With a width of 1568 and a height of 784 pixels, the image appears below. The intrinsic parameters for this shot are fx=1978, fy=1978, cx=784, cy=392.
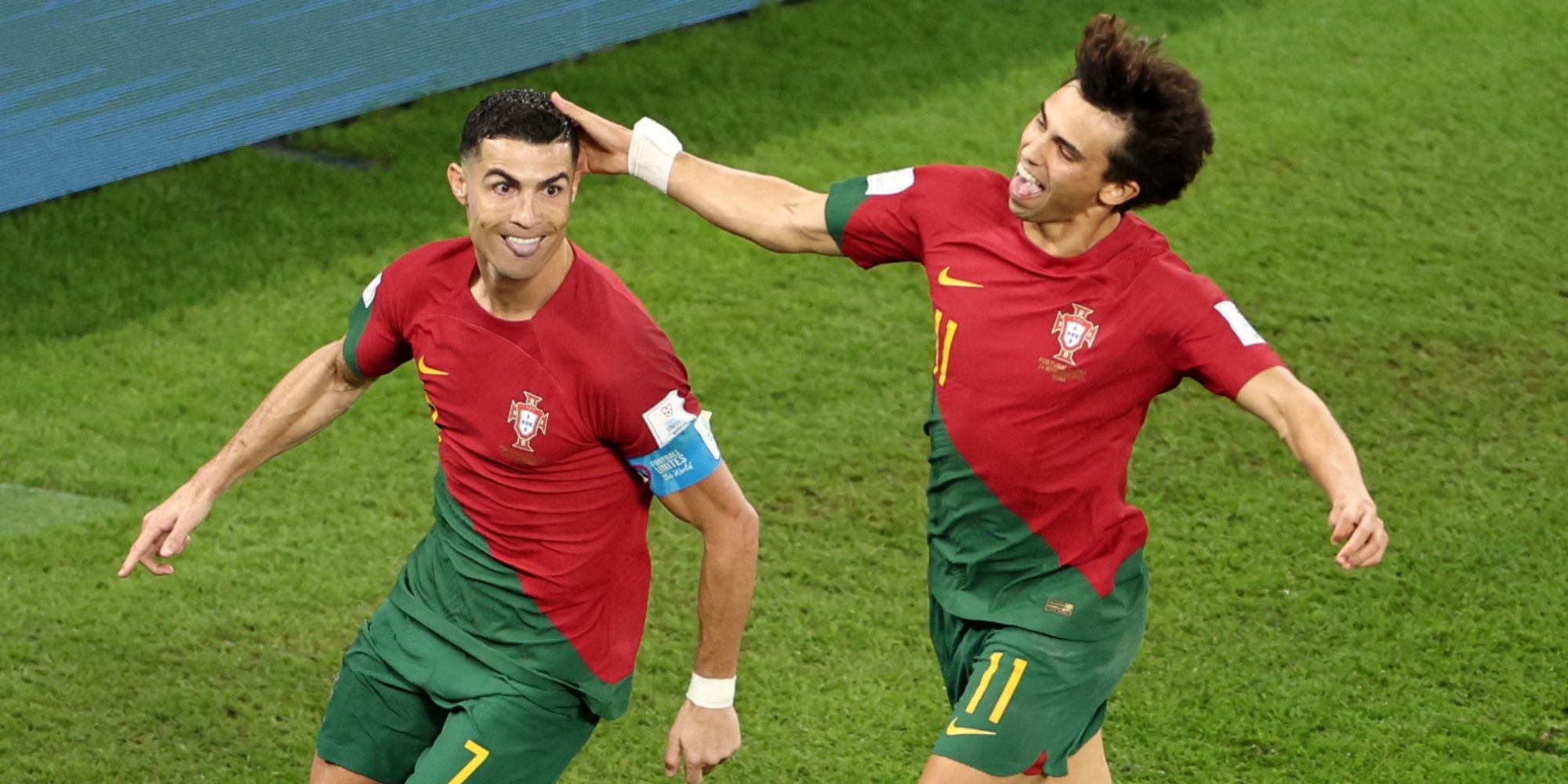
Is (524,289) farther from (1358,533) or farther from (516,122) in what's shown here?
(1358,533)

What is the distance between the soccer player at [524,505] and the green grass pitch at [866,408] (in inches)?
53.6

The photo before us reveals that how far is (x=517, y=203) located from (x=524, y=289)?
0.59 ft

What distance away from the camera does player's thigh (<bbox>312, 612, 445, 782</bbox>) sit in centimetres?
396

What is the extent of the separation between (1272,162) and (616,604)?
5.56m

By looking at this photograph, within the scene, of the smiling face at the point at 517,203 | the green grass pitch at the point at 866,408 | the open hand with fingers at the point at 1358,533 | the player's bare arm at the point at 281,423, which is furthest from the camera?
the green grass pitch at the point at 866,408

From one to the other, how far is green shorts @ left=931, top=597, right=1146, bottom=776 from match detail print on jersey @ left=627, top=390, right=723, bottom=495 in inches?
27.9

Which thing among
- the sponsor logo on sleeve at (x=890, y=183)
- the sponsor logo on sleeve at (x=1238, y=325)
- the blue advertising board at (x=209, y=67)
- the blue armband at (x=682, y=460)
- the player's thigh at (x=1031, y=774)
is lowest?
the blue advertising board at (x=209, y=67)

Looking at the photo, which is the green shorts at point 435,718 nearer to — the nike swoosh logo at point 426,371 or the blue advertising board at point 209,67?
the nike swoosh logo at point 426,371

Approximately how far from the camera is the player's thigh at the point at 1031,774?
391cm

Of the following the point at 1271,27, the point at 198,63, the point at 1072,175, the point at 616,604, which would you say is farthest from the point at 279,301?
the point at 1271,27

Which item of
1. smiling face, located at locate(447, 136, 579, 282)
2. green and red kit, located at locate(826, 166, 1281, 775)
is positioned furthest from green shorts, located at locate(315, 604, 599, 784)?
green and red kit, located at locate(826, 166, 1281, 775)

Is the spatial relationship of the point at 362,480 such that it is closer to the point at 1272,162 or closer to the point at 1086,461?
the point at 1086,461

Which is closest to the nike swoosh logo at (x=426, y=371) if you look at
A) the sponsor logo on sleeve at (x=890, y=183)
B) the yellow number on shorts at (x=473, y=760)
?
the yellow number on shorts at (x=473, y=760)

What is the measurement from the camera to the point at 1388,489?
6629 mm
